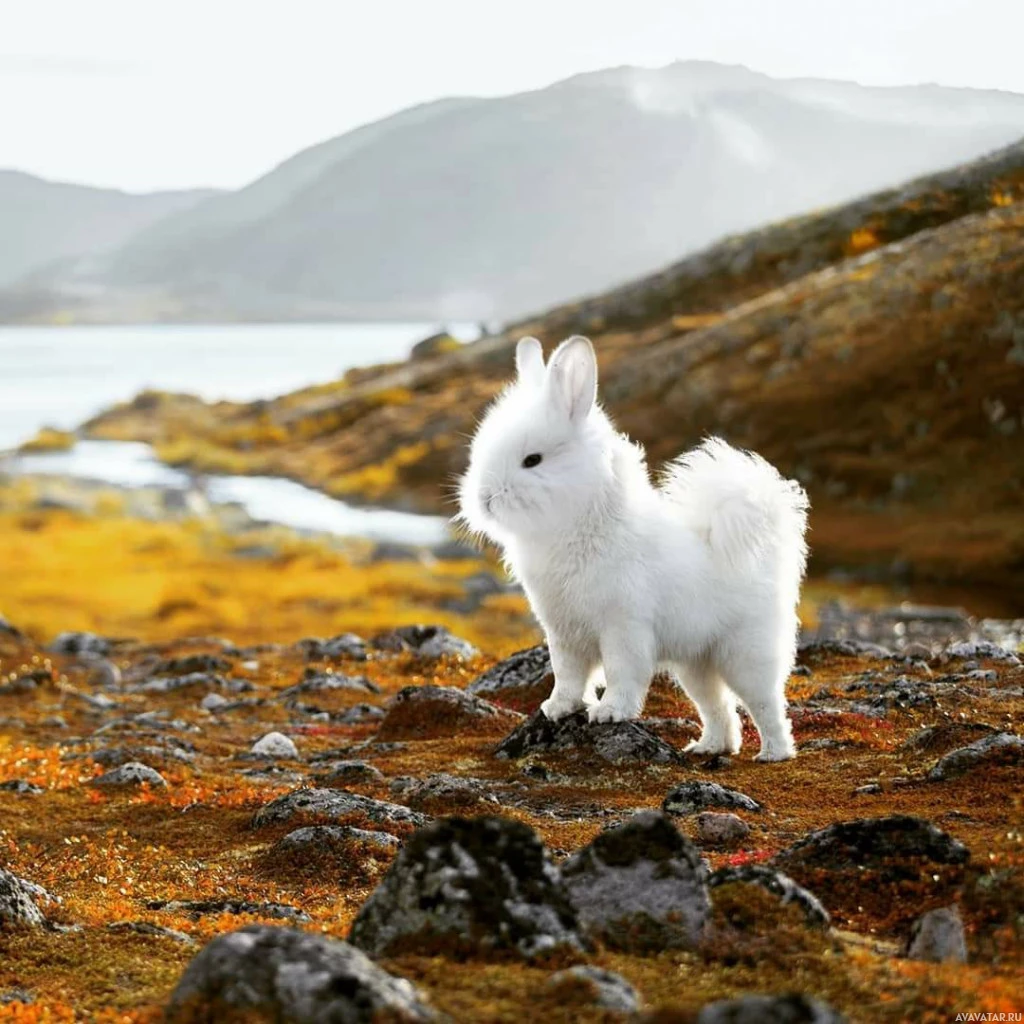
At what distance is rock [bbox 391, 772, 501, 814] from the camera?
15.6m

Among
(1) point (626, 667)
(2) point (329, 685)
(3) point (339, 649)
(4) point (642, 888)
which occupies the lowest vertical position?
(3) point (339, 649)

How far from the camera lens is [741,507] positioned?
15.7 m

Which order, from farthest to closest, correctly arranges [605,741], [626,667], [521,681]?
1. [521,681]
2. [605,741]
3. [626,667]

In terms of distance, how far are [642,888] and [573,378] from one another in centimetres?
682

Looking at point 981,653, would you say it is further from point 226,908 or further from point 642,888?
point 642,888

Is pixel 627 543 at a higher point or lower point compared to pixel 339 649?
higher

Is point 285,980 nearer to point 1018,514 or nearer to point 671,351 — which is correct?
point 1018,514

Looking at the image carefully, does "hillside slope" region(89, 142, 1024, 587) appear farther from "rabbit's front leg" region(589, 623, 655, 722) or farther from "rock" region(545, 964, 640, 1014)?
"rock" region(545, 964, 640, 1014)

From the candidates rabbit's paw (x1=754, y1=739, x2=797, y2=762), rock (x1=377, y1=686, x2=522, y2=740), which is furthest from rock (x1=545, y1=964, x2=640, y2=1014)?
rock (x1=377, y1=686, x2=522, y2=740)

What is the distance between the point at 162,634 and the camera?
55781 mm

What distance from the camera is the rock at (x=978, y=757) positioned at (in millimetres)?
15227

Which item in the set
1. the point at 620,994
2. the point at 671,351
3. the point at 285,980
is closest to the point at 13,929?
the point at 285,980

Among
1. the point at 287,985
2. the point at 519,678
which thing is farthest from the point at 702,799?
the point at 519,678

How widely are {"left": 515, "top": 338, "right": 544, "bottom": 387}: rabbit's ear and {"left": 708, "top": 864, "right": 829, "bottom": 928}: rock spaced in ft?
23.4
